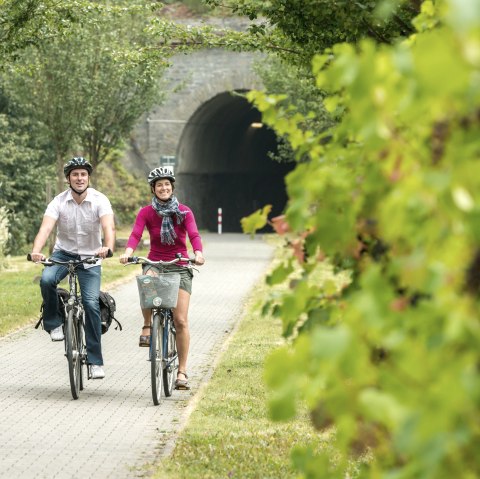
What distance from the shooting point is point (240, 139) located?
173 feet

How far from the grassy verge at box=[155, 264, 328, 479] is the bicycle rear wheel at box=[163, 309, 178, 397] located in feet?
0.98

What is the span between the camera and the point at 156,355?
10.0m

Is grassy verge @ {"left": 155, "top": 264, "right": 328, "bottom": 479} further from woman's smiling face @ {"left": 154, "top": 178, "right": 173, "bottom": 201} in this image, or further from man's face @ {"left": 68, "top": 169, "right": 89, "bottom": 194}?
man's face @ {"left": 68, "top": 169, "right": 89, "bottom": 194}

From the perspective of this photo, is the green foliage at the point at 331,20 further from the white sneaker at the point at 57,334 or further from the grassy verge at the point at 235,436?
the white sneaker at the point at 57,334

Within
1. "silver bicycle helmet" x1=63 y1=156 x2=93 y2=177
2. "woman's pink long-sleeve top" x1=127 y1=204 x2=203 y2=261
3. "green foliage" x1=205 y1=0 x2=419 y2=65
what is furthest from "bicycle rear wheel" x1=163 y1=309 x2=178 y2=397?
"green foliage" x1=205 y1=0 x2=419 y2=65

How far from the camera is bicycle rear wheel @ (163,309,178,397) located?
10.3 m

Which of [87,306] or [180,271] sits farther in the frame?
[87,306]

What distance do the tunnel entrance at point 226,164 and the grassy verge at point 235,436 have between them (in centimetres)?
3089

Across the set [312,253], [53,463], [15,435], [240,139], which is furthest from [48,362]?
[240,139]

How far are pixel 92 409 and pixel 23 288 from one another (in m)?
11.7

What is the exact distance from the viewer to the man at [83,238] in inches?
414

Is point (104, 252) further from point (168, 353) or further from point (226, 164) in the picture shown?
point (226, 164)

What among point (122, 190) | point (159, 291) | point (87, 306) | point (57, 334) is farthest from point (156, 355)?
point (122, 190)

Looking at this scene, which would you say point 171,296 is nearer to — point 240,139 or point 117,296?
point 117,296
